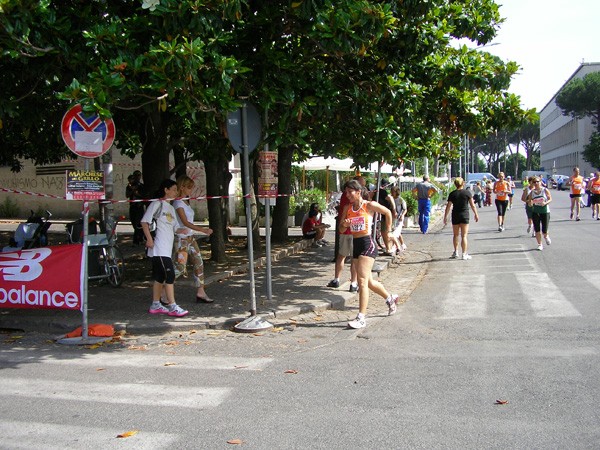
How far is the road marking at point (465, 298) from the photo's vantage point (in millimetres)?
8070

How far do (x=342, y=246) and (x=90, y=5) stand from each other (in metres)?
5.27

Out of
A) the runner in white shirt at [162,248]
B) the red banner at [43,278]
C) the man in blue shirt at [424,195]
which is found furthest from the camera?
the man in blue shirt at [424,195]

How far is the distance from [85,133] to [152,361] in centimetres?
292

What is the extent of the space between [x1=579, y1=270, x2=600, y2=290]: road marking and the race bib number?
4.24m

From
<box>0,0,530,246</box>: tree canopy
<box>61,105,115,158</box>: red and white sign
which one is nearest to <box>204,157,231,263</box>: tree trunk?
<box>0,0,530,246</box>: tree canopy

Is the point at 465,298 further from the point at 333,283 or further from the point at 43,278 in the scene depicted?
the point at 43,278

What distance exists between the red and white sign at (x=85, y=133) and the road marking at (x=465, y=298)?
4.94 metres

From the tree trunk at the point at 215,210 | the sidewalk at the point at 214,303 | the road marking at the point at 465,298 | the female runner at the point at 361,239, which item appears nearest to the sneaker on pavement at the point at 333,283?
the sidewalk at the point at 214,303

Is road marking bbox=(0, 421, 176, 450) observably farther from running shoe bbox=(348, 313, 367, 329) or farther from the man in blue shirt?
the man in blue shirt

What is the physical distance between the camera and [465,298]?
9125 mm

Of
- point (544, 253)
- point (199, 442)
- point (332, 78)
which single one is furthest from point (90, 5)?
point (544, 253)

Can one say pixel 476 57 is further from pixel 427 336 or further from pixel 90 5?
pixel 90 5

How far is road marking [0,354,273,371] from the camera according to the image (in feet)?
19.5

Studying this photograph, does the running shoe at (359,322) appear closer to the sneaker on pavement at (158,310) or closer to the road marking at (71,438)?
the sneaker on pavement at (158,310)
